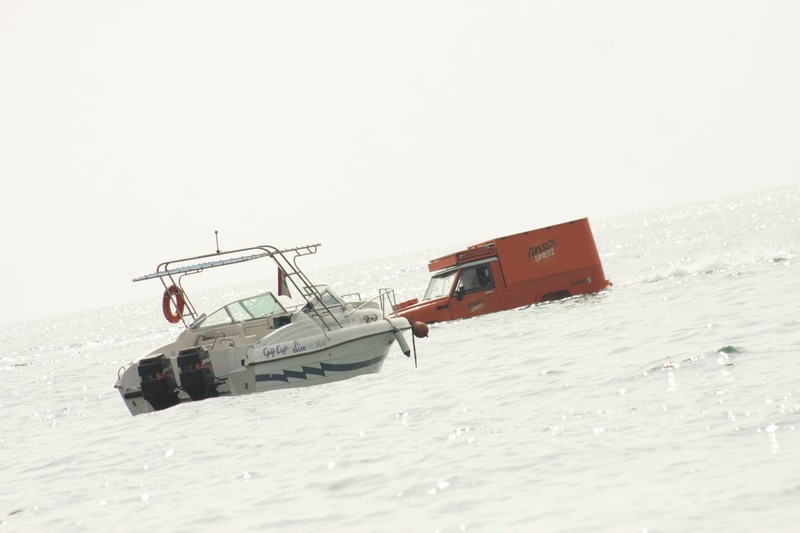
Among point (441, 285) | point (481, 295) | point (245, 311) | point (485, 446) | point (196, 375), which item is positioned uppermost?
point (245, 311)

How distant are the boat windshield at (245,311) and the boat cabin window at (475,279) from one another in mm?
8105

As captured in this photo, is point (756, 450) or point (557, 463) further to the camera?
point (557, 463)

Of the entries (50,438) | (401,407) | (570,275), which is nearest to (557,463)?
(401,407)

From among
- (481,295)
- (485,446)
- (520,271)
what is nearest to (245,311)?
(481,295)

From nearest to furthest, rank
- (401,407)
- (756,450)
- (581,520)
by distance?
1. (581,520)
2. (756,450)
3. (401,407)

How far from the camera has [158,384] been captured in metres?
18.0

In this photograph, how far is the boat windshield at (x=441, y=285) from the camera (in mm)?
27808

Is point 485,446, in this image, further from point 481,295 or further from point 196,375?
point 481,295

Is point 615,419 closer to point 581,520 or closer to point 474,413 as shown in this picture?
point 474,413

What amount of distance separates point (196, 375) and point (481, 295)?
36.7ft

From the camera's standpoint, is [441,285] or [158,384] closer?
[158,384]

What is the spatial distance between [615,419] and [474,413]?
2468mm

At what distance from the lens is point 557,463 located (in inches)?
369

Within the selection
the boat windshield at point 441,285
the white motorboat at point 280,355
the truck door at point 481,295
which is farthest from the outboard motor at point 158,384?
the boat windshield at point 441,285
